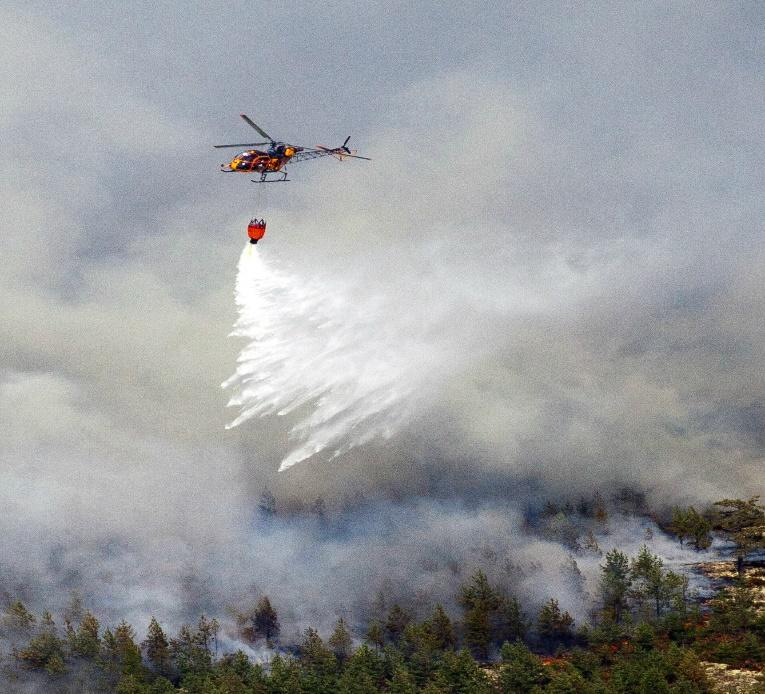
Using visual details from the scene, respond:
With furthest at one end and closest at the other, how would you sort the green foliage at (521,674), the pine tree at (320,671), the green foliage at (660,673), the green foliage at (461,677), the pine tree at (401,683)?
the pine tree at (320,671)
the pine tree at (401,683)
the green foliage at (521,674)
the green foliage at (461,677)
the green foliage at (660,673)

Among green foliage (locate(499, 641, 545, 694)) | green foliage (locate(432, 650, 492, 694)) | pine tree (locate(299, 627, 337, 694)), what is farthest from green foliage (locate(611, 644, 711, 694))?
pine tree (locate(299, 627, 337, 694))

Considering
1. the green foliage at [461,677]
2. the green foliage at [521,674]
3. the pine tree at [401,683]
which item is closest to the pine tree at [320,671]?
the pine tree at [401,683]

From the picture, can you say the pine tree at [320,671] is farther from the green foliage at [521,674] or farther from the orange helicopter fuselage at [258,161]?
the orange helicopter fuselage at [258,161]

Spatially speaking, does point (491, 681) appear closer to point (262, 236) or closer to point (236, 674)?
point (236, 674)

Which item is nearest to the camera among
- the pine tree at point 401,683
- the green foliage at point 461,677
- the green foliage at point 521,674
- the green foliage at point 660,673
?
the green foliage at point 660,673

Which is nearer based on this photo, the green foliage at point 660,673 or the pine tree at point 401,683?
the green foliage at point 660,673

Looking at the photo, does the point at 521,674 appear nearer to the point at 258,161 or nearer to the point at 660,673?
the point at 660,673

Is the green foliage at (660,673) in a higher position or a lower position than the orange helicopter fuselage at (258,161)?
lower

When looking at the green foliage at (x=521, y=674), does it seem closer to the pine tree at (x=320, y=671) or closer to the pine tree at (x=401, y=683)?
the pine tree at (x=401, y=683)

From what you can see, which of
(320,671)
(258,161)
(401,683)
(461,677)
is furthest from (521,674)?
(258,161)

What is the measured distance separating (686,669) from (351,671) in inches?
2668

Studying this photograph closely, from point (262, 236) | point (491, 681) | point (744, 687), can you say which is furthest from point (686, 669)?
point (262, 236)

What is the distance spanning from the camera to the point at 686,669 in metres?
158

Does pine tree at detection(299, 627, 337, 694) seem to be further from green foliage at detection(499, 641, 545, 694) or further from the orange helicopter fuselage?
the orange helicopter fuselage
